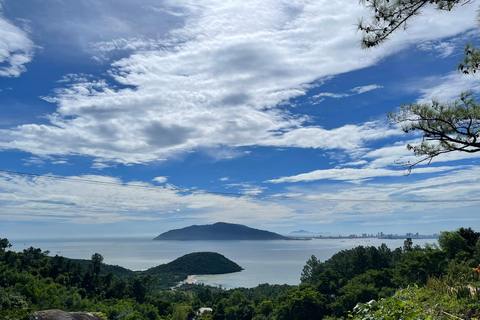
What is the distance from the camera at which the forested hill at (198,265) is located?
84831 mm

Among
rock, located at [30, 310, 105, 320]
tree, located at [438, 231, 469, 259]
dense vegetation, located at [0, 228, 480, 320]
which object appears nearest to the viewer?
dense vegetation, located at [0, 228, 480, 320]

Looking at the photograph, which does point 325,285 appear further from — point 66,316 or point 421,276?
point 66,316

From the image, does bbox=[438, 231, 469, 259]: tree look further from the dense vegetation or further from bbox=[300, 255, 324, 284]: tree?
bbox=[300, 255, 324, 284]: tree

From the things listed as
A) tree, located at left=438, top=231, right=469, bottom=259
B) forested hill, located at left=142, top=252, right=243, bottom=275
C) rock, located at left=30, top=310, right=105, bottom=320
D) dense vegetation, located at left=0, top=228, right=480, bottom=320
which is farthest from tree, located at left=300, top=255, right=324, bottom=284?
forested hill, located at left=142, top=252, right=243, bottom=275

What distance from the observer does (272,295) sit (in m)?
44.8

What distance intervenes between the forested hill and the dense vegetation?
38.2 meters

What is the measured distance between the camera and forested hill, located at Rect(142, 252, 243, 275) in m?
84.8

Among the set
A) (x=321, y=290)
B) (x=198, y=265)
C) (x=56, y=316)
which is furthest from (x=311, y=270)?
(x=198, y=265)

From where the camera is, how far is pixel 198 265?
8844 cm

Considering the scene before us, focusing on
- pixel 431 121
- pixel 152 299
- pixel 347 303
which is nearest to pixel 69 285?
pixel 152 299

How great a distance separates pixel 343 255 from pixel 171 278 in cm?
4850

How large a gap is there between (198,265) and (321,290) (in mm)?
63851

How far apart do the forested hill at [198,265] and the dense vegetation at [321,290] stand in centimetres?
3822

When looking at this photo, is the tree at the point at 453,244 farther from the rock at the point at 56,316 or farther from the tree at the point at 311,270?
the tree at the point at 311,270
